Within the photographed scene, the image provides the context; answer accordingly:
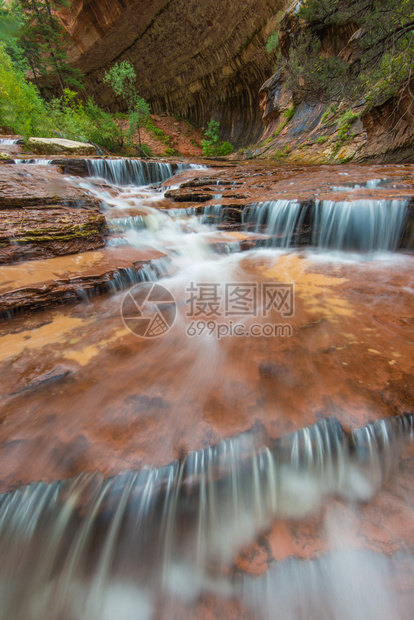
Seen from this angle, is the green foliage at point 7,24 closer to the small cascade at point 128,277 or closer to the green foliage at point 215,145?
the green foliage at point 215,145

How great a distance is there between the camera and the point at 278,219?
5.32 metres

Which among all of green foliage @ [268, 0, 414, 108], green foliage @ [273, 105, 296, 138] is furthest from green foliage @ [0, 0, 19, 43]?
green foliage @ [268, 0, 414, 108]

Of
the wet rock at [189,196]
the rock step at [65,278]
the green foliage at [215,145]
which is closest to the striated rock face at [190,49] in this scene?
the green foliage at [215,145]

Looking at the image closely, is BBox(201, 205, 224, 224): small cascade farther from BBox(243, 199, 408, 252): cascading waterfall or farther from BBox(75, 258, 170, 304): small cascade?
BBox(75, 258, 170, 304): small cascade

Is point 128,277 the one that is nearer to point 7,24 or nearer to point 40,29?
point 40,29

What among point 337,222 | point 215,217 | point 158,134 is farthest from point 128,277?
point 158,134

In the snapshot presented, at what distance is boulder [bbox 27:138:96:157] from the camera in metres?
9.77

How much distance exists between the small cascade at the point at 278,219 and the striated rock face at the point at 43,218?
3167 millimetres

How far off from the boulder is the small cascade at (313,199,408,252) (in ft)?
35.1

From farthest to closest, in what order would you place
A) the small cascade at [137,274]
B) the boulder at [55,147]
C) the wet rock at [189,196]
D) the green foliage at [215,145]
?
the green foliage at [215,145] < the boulder at [55,147] < the wet rock at [189,196] < the small cascade at [137,274]

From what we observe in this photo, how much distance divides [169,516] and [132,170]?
11305mm

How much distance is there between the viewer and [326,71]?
742 centimetres

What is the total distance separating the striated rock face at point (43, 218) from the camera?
3.56 metres

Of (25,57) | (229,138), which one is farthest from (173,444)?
(25,57)
